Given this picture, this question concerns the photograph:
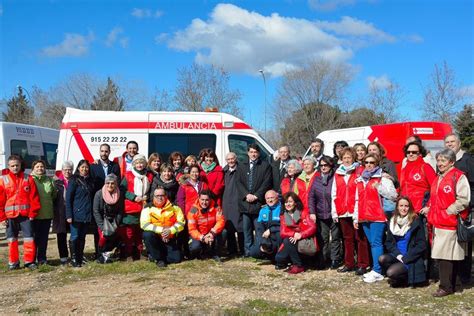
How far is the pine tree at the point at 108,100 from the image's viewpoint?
35344mm

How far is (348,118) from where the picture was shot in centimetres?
3362

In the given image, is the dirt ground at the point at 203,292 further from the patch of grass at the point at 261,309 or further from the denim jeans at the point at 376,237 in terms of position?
the denim jeans at the point at 376,237

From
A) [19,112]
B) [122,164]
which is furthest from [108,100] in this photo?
[122,164]

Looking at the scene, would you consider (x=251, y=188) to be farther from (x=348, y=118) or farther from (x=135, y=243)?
(x=348, y=118)

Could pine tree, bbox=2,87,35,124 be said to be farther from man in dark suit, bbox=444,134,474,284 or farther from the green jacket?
man in dark suit, bbox=444,134,474,284

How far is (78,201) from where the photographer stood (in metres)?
7.67

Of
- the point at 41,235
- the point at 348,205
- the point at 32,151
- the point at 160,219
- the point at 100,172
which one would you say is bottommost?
the point at 41,235

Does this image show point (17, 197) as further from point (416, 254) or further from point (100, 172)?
point (416, 254)

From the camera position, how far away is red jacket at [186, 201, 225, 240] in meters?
7.85

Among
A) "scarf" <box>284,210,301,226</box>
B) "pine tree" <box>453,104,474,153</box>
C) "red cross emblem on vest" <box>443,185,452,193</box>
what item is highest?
"pine tree" <box>453,104,474,153</box>

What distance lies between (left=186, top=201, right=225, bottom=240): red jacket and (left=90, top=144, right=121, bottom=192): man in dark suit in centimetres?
163

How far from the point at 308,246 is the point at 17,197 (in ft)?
15.1

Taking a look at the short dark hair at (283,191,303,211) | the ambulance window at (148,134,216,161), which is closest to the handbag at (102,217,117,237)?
the short dark hair at (283,191,303,211)

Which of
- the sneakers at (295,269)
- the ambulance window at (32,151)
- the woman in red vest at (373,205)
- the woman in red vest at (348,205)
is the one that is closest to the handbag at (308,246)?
the sneakers at (295,269)
